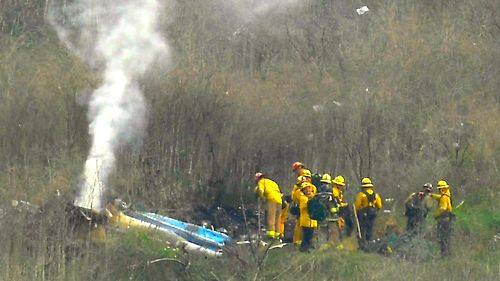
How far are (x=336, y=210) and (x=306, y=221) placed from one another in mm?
720

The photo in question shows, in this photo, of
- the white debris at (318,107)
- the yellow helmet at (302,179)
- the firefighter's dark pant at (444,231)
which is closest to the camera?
the yellow helmet at (302,179)

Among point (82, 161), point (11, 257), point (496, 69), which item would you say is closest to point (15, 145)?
point (82, 161)

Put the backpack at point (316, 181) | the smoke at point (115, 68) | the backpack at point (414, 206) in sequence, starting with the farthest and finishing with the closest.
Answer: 1. the smoke at point (115, 68)
2. the backpack at point (316, 181)
3. the backpack at point (414, 206)

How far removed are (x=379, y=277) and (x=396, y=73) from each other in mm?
14497

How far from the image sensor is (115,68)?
2462 centimetres

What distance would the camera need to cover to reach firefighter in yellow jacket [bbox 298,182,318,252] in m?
18.4

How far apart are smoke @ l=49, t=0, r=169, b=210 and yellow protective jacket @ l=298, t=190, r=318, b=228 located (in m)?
5.15

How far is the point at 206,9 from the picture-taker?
33.3 metres

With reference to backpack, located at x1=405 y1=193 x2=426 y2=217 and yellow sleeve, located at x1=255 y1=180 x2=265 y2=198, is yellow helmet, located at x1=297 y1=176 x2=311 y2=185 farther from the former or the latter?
backpack, located at x1=405 y1=193 x2=426 y2=217

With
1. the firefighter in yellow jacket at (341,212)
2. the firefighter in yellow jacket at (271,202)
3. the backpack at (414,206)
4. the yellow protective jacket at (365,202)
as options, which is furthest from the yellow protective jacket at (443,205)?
the firefighter in yellow jacket at (271,202)

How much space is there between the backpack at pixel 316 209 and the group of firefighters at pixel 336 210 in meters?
0.09

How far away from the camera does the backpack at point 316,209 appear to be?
18250 mm

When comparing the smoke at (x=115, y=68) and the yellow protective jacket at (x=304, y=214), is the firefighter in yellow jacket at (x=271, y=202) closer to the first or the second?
the yellow protective jacket at (x=304, y=214)

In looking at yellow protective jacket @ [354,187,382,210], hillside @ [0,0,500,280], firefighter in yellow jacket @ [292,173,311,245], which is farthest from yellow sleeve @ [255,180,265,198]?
yellow protective jacket @ [354,187,382,210]
